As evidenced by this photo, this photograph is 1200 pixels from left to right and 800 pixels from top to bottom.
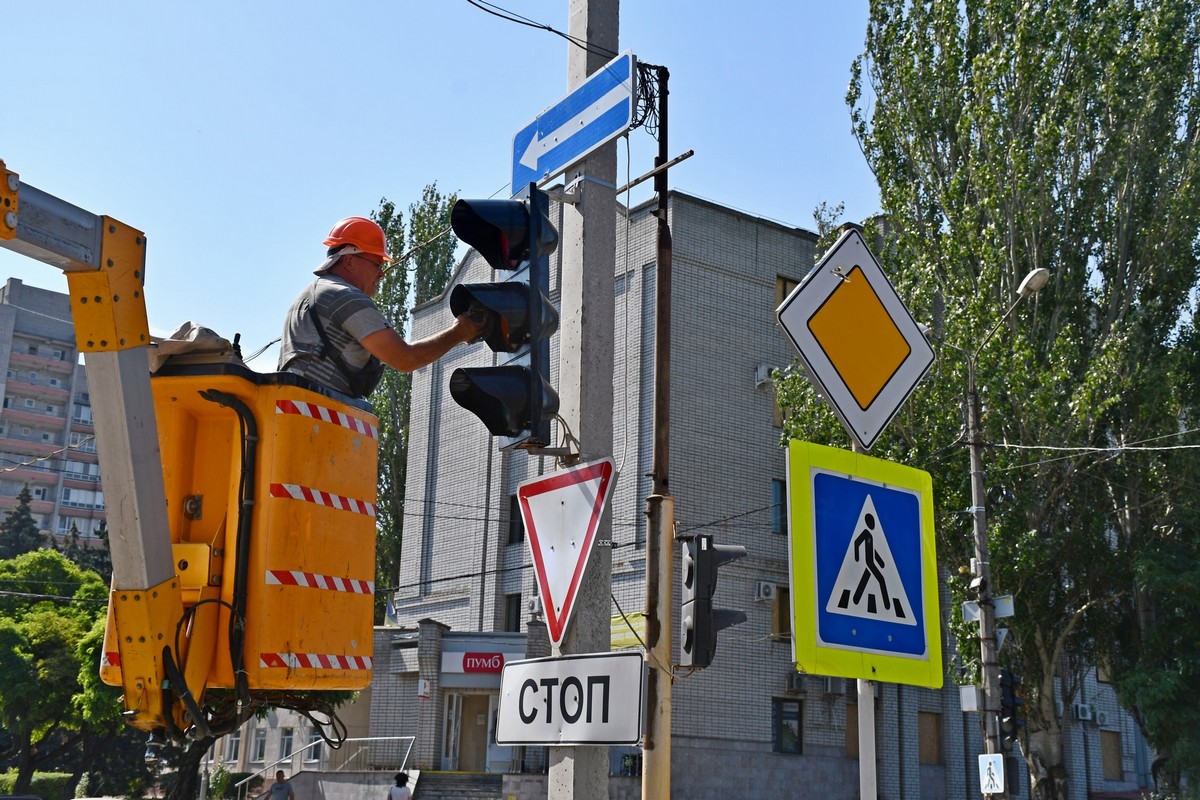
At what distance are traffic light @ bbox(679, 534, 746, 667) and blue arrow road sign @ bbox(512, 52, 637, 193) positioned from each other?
6.36 feet

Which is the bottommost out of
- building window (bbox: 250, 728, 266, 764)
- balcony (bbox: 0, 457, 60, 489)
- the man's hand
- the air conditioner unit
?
building window (bbox: 250, 728, 266, 764)

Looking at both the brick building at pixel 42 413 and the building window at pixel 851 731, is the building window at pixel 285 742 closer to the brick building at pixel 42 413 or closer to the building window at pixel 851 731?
the building window at pixel 851 731

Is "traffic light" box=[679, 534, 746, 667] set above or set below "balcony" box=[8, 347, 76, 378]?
below

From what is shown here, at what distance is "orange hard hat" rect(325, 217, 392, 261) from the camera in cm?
457

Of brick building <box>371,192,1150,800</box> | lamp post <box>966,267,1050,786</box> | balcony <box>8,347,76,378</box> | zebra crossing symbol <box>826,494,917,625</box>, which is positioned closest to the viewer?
zebra crossing symbol <box>826,494,917,625</box>

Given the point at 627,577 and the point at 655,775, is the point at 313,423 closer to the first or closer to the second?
the point at 655,775

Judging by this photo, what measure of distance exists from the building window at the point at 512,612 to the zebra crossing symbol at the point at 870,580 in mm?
28929

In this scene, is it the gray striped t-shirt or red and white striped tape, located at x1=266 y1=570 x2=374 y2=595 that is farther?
the gray striped t-shirt

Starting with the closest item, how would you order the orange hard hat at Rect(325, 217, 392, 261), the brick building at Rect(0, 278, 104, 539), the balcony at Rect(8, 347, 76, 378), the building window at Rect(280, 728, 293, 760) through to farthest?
the orange hard hat at Rect(325, 217, 392, 261) < the building window at Rect(280, 728, 293, 760) < the brick building at Rect(0, 278, 104, 539) < the balcony at Rect(8, 347, 76, 378)

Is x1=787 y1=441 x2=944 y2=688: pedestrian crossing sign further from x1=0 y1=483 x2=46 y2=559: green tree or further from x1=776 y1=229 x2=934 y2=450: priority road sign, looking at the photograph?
x1=0 y1=483 x2=46 y2=559: green tree

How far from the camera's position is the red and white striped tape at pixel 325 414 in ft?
12.7

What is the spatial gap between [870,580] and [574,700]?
3.87 ft

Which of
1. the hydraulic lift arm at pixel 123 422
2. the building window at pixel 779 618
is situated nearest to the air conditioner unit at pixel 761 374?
the building window at pixel 779 618

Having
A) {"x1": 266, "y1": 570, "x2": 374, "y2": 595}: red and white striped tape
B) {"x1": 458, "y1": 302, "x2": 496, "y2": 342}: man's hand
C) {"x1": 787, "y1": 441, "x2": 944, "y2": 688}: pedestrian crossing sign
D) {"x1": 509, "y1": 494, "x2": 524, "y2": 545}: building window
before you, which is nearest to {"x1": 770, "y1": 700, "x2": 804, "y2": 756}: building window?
{"x1": 509, "y1": 494, "x2": 524, "y2": 545}: building window
